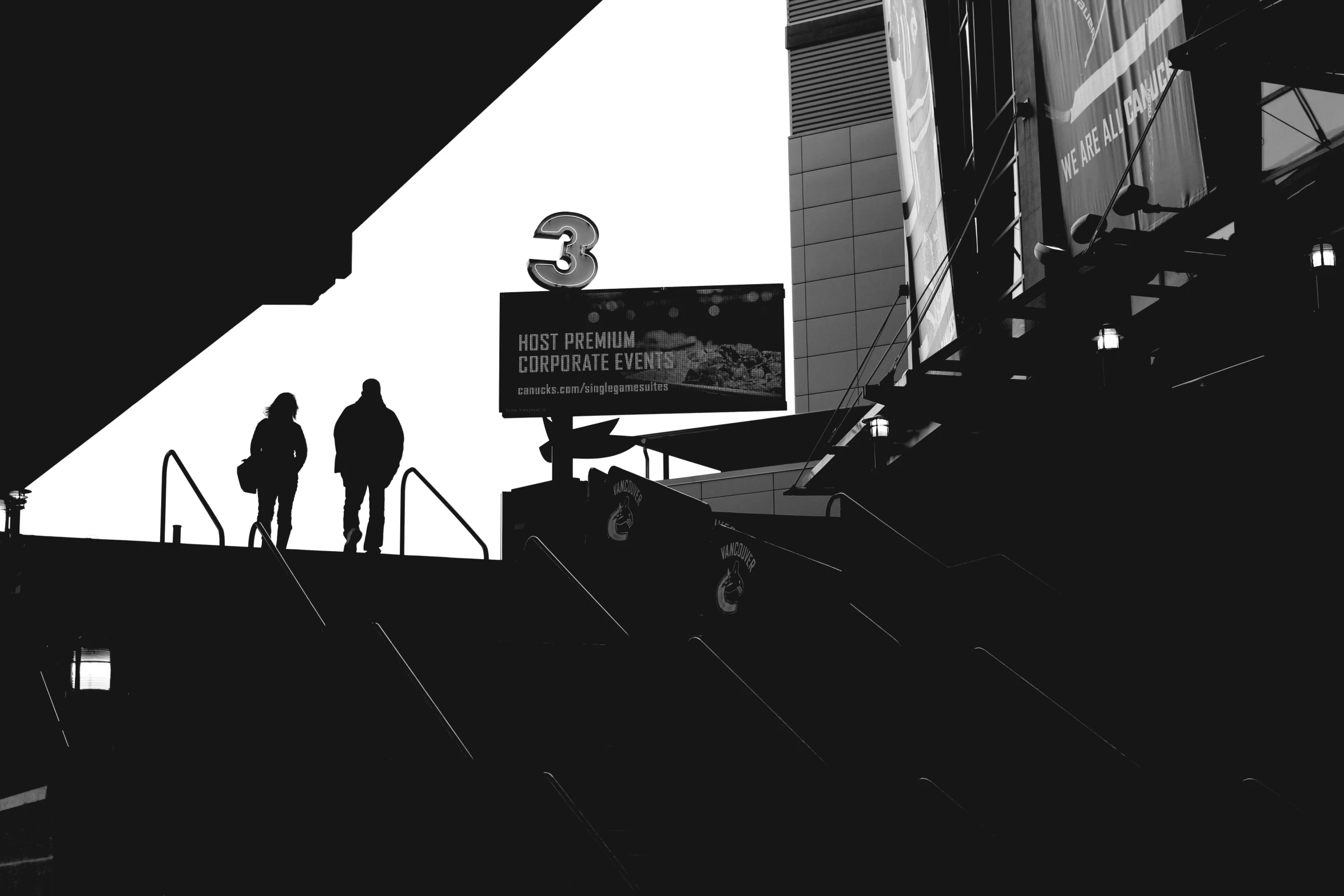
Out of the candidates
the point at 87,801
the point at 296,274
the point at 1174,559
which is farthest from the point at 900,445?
the point at 296,274

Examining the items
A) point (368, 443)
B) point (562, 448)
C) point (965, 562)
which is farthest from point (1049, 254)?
point (562, 448)

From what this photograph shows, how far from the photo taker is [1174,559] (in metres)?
11.2

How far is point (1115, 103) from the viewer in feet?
36.3

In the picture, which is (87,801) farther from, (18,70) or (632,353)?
(632,353)

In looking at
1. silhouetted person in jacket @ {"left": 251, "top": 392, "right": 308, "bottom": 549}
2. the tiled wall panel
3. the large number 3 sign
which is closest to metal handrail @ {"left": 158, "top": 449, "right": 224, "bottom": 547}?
silhouetted person in jacket @ {"left": 251, "top": 392, "right": 308, "bottom": 549}

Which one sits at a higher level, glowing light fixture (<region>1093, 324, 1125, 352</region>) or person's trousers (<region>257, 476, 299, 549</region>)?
glowing light fixture (<region>1093, 324, 1125, 352</region>)

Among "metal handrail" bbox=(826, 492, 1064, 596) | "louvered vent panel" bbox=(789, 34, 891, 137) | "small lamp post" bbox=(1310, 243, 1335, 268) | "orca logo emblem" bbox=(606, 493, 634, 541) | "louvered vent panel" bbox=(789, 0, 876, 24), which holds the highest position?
"louvered vent panel" bbox=(789, 0, 876, 24)

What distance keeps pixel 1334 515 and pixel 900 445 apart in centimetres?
764

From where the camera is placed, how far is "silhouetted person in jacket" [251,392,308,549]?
12.9 meters

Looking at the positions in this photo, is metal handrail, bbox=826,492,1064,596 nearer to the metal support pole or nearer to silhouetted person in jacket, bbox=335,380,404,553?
silhouetted person in jacket, bbox=335,380,404,553

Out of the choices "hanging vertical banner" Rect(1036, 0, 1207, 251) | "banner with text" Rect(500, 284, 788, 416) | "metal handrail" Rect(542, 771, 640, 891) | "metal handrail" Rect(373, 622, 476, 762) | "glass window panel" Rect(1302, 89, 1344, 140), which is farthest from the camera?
"banner with text" Rect(500, 284, 788, 416)

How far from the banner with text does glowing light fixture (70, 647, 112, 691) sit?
48.3 feet

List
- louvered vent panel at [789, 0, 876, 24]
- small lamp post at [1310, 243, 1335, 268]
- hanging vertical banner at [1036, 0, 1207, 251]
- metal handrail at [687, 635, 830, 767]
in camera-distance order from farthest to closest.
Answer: louvered vent panel at [789, 0, 876, 24] < hanging vertical banner at [1036, 0, 1207, 251] < small lamp post at [1310, 243, 1335, 268] < metal handrail at [687, 635, 830, 767]

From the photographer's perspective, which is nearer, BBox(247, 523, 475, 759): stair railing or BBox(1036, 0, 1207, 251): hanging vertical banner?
BBox(247, 523, 475, 759): stair railing
